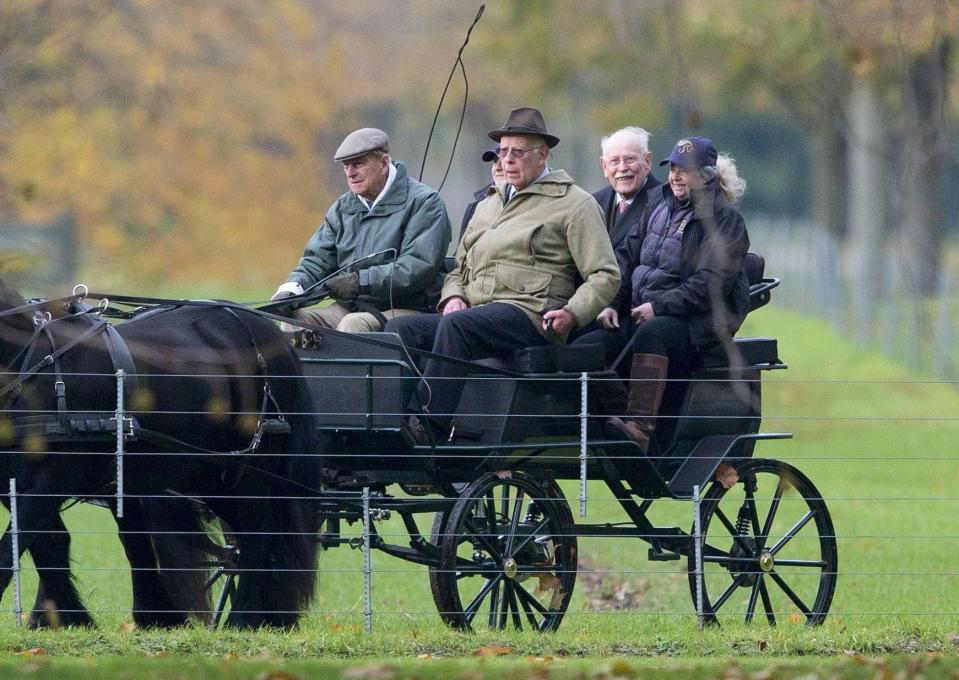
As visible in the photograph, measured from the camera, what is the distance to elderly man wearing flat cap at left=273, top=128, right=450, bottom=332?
9008 mm

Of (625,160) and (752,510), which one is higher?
(625,160)

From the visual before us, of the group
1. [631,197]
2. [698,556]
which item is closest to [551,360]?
[698,556]

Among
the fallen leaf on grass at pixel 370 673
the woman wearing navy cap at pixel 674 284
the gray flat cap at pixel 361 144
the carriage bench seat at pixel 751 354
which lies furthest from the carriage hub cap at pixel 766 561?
the fallen leaf on grass at pixel 370 673

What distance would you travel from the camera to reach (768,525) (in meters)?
9.10

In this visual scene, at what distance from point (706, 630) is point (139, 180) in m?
26.9

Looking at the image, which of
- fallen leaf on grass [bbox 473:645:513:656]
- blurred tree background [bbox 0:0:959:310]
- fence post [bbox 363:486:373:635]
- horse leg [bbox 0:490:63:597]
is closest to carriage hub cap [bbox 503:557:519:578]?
fence post [bbox 363:486:373:635]

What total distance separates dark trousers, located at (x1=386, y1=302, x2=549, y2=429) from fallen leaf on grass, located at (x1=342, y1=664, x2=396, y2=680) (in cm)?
221

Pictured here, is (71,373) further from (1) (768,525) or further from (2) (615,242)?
(1) (768,525)

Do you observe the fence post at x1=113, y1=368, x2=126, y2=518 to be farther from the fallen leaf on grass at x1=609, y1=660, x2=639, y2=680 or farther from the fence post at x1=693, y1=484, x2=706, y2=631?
the fence post at x1=693, y1=484, x2=706, y2=631

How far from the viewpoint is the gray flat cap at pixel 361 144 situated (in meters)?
9.27

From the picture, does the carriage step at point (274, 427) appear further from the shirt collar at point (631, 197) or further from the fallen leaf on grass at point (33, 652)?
the shirt collar at point (631, 197)

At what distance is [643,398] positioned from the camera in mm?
8648

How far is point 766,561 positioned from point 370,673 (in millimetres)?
3165

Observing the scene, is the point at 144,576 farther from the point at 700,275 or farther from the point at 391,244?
the point at 700,275
